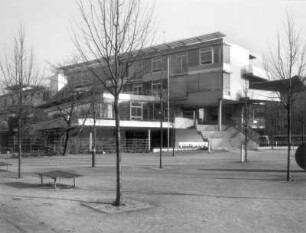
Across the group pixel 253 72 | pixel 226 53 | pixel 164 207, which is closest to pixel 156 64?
pixel 226 53

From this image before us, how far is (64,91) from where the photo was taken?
39.3 metres

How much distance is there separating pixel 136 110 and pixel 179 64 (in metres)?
7.76

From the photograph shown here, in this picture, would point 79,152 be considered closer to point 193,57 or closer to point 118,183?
point 193,57

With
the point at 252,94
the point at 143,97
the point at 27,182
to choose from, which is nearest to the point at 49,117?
the point at 143,97

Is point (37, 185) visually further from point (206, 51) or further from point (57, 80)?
point (206, 51)

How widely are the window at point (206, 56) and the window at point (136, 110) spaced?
27.8ft

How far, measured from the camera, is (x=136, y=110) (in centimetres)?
5112

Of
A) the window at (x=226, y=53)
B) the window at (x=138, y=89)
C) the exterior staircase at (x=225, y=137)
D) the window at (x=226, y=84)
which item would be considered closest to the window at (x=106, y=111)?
the window at (x=138, y=89)

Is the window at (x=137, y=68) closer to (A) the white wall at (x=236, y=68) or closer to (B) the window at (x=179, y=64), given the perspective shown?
(A) the white wall at (x=236, y=68)

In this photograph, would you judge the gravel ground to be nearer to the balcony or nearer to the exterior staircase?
the exterior staircase

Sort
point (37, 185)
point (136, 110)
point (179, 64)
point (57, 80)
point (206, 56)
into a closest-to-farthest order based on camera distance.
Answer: point (37, 185), point (57, 80), point (206, 56), point (136, 110), point (179, 64)

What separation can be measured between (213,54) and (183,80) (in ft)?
16.6

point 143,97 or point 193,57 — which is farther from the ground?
point 193,57

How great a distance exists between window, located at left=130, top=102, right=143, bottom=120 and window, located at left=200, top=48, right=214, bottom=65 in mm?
8488
